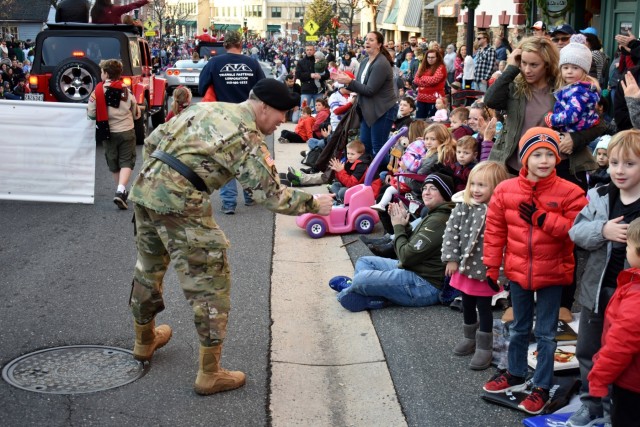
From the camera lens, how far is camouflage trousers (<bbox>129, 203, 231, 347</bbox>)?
16.3ft

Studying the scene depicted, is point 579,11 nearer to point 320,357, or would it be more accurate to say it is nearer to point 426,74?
point 426,74

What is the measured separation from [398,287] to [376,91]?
15.1ft

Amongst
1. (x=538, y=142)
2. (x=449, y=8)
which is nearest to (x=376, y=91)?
(x=538, y=142)

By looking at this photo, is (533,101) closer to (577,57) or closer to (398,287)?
(577,57)

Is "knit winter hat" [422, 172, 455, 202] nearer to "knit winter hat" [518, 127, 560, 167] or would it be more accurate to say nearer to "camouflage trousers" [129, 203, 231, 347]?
"knit winter hat" [518, 127, 560, 167]

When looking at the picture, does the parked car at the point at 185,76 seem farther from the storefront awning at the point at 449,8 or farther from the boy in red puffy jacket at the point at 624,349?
the boy in red puffy jacket at the point at 624,349

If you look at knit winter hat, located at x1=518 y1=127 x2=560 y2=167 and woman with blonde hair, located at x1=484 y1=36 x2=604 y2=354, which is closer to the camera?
knit winter hat, located at x1=518 y1=127 x2=560 y2=167

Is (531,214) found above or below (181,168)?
below

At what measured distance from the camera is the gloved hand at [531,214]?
4762mm

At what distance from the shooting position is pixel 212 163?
16.0ft

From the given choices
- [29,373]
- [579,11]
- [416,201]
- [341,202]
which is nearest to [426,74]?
[579,11]

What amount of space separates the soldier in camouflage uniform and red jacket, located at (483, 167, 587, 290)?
1.06 meters

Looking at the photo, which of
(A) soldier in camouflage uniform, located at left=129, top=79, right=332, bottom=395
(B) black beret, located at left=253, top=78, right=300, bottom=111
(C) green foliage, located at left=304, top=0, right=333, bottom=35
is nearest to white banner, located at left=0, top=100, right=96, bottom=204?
(A) soldier in camouflage uniform, located at left=129, top=79, right=332, bottom=395

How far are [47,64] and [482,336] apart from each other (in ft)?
43.2
